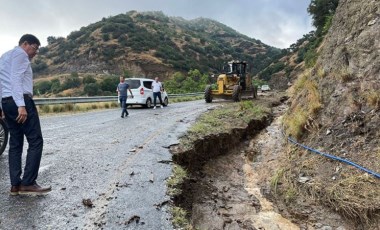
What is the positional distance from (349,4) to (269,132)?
15.1 feet

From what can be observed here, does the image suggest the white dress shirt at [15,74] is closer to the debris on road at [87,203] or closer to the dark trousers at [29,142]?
the dark trousers at [29,142]

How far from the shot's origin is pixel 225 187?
726cm

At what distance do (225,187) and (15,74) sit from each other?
4.32 metres

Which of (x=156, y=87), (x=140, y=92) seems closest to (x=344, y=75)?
(x=156, y=87)

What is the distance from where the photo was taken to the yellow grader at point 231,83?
77.1 feet

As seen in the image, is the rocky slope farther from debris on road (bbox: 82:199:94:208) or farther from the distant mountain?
the distant mountain

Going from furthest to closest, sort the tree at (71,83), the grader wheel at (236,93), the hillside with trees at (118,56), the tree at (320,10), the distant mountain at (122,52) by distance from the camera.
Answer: the distant mountain at (122,52), the hillside with trees at (118,56), the tree at (71,83), the tree at (320,10), the grader wheel at (236,93)

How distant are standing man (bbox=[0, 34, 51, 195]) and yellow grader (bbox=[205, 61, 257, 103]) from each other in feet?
60.4

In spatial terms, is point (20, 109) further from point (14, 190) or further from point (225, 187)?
point (225, 187)

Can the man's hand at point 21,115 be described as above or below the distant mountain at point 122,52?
below

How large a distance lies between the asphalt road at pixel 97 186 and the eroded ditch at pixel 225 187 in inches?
21.3

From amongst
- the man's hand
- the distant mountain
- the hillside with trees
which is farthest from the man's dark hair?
the distant mountain

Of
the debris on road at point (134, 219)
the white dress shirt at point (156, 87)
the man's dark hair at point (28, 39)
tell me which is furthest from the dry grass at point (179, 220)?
the white dress shirt at point (156, 87)

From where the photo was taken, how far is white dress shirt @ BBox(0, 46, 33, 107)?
4.52 meters
